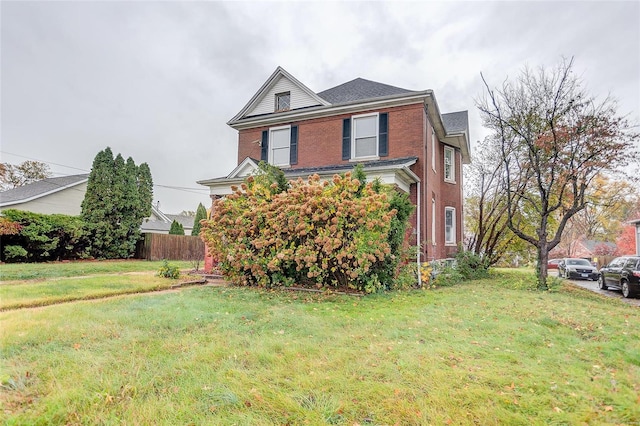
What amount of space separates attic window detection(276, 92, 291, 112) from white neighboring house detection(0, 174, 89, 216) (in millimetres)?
19041

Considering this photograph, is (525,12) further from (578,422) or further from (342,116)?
(578,422)

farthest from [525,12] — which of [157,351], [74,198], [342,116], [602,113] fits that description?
[74,198]

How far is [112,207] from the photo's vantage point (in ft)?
65.6

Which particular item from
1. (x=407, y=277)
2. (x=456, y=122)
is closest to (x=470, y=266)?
(x=407, y=277)

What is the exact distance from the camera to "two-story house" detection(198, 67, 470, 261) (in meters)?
Result: 12.3

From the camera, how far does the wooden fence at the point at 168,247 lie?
71.3 ft

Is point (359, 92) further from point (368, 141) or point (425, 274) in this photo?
point (425, 274)

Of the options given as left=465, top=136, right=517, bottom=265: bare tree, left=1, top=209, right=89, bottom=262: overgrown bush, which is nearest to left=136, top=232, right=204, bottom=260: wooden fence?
left=1, top=209, right=89, bottom=262: overgrown bush

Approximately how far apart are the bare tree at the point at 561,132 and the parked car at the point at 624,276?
2.69 m

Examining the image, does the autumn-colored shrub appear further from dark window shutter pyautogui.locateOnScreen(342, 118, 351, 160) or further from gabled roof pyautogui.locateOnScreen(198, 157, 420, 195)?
dark window shutter pyautogui.locateOnScreen(342, 118, 351, 160)

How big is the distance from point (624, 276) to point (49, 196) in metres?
33.7

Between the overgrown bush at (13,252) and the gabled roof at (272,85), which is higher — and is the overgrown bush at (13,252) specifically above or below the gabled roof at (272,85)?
below

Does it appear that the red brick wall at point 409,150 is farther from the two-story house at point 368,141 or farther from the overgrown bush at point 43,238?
the overgrown bush at point 43,238

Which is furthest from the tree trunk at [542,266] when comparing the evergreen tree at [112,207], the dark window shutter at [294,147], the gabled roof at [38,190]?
the gabled roof at [38,190]
